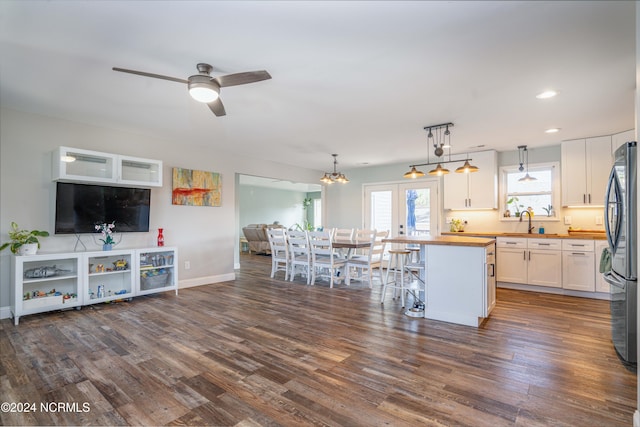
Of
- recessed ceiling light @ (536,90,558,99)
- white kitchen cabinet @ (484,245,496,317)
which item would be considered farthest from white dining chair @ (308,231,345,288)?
recessed ceiling light @ (536,90,558,99)

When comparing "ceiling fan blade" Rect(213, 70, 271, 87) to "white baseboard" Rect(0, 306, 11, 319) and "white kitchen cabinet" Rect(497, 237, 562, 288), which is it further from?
"white kitchen cabinet" Rect(497, 237, 562, 288)

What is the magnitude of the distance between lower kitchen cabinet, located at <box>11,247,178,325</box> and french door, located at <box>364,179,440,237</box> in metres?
4.69

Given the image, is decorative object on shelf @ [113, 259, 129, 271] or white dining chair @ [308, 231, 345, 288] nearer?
decorative object on shelf @ [113, 259, 129, 271]

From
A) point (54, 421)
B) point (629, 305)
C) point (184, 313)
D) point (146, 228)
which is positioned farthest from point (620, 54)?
point (146, 228)

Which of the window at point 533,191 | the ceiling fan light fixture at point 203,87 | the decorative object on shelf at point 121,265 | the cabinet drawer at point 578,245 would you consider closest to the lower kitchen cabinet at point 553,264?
the cabinet drawer at point 578,245

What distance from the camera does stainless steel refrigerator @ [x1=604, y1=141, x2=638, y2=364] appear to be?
248cm

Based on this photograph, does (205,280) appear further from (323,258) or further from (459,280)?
(459,280)

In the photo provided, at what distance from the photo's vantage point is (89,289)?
419 centimetres

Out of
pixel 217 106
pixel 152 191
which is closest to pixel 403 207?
pixel 152 191

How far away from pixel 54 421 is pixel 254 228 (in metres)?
8.58

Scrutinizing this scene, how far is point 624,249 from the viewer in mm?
2551

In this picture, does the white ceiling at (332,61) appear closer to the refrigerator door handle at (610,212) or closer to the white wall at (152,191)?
the white wall at (152,191)

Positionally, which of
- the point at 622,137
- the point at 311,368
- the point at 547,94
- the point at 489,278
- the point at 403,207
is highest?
the point at 547,94

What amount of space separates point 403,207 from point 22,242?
6.50 m
